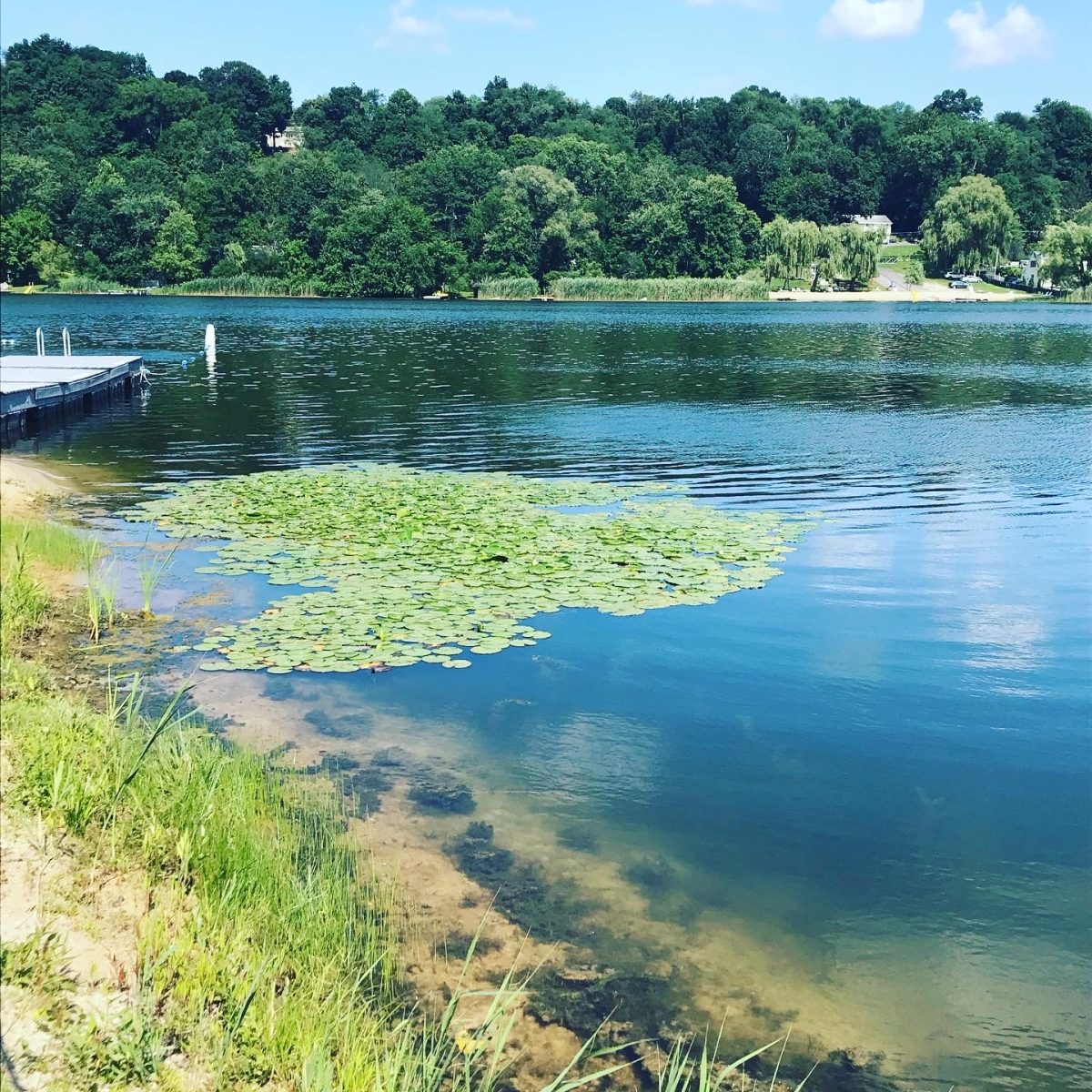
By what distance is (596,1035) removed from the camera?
6418mm

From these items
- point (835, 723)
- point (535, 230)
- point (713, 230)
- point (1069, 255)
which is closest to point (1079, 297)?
point (1069, 255)

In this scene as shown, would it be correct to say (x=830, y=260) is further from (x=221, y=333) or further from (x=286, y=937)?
(x=286, y=937)

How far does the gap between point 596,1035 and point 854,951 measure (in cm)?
184

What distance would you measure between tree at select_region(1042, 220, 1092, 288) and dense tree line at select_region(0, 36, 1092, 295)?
16428 mm

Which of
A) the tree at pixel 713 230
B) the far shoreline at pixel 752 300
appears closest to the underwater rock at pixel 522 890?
the far shoreline at pixel 752 300

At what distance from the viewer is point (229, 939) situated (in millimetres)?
6477

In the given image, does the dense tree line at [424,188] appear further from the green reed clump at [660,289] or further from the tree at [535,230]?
the green reed clump at [660,289]

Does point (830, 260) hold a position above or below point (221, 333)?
above

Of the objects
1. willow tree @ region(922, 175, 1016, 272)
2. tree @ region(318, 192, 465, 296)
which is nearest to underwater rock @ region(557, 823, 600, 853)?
tree @ region(318, 192, 465, 296)

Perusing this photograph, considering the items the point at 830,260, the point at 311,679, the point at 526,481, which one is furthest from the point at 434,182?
the point at 311,679

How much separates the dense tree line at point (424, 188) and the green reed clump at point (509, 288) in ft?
8.68

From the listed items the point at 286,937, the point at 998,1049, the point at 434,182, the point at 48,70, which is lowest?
the point at 998,1049

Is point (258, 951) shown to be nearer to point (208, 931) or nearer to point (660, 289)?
point (208, 931)

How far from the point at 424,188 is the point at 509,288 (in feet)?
93.5
